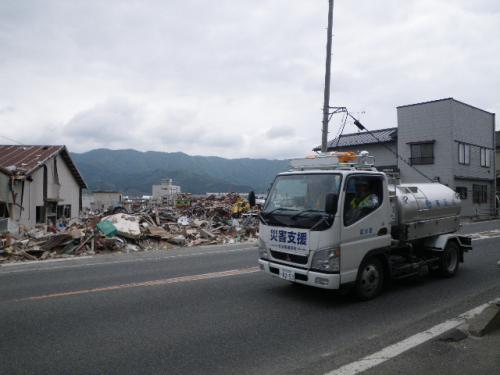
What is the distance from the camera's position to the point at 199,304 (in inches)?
251

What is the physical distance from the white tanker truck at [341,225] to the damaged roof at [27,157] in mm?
19288

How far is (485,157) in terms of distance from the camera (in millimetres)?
33344

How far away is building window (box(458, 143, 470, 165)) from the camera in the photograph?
97.9ft

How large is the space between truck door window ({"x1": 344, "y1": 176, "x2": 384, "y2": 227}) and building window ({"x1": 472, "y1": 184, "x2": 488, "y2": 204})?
1180 inches

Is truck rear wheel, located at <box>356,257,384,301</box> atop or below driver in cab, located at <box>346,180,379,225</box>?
below

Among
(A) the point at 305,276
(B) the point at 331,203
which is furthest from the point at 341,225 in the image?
(A) the point at 305,276

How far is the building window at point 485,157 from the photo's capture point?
1293 inches

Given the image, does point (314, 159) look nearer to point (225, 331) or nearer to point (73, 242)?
point (225, 331)

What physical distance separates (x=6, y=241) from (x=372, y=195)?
1221cm

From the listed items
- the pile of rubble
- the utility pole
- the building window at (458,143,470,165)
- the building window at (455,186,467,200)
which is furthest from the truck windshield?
the building window at (455,186,467,200)

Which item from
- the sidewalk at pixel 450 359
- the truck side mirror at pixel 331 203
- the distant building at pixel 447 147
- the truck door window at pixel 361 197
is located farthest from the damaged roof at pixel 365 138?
the sidewalk at pixel 450 359

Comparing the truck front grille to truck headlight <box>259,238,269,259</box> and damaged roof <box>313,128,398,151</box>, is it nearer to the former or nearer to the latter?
truck headlight <box>259,238,269,259</box>

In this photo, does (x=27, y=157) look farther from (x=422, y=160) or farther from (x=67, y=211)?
(x=422, y=160)

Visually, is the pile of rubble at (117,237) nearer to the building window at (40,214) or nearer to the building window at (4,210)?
the building window at (4,210)
